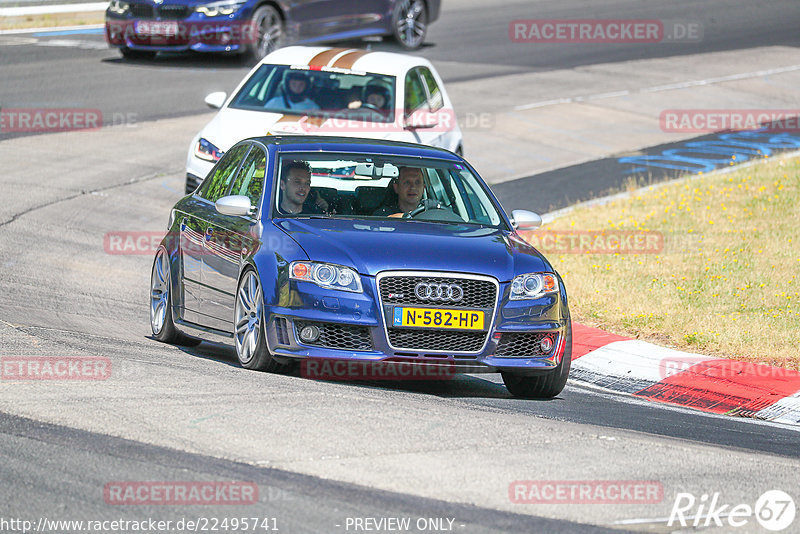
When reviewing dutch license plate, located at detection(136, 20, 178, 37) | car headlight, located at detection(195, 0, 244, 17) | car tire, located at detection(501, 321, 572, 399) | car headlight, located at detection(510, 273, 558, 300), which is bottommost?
car tire, located at detection(501, 321, 572, 399)

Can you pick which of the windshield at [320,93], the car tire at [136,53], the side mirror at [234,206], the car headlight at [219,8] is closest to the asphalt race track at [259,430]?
the side mirror at [234,206]

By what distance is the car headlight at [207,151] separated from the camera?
47.3ft

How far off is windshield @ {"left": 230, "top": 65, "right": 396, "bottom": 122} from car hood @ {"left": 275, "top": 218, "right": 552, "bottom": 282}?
20.5 ft

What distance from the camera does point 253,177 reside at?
383 inches

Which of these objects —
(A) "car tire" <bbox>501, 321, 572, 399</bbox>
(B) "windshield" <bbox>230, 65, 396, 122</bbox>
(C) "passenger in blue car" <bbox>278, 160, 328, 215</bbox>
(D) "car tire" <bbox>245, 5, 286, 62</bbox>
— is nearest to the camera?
(A) "car tire" <bbox>501, 321, 572, 399</bbox>

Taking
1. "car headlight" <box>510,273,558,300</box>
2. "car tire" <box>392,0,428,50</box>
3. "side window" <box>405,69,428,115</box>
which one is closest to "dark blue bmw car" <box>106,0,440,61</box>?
"car tire" <box>392,0,428,50</box>

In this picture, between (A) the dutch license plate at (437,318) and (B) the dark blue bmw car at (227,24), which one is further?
(B) the dark blue bmw car at (227,24)

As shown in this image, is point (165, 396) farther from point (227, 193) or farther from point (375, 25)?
point (375, 25)

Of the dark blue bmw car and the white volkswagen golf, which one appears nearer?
the white volkswagen golf

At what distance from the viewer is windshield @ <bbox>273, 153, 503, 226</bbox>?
9.44 m

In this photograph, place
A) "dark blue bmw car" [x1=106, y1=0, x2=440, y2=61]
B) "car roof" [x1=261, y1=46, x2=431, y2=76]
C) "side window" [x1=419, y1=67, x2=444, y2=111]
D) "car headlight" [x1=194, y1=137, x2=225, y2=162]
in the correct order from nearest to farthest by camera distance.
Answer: "car headlight" [x1=194, y1=137, x2=225, y2=162] < "car roof" [x1=261, y1=46, x2=431, y2=76] < "side window" [x1=419, y1=67, x2=444, y2=111] < "dark blue bmw car" [x1=106, y1=0, x2=440, y2=61]

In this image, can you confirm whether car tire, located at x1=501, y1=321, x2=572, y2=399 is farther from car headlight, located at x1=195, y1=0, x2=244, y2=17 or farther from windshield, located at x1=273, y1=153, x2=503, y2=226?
car headlight, located at x1=195, y1=0, x2=244, y2=17

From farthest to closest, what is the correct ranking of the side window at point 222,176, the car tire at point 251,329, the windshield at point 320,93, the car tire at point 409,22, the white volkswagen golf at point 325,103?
Answer: the car tire at point 409,22, the windshield at point 320,93, the white volkswagen golf at point 325,103, the side window at point 222,176, the car tire at point 251,329

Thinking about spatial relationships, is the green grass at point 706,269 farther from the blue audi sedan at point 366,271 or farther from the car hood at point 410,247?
the car hood at point 410,247
